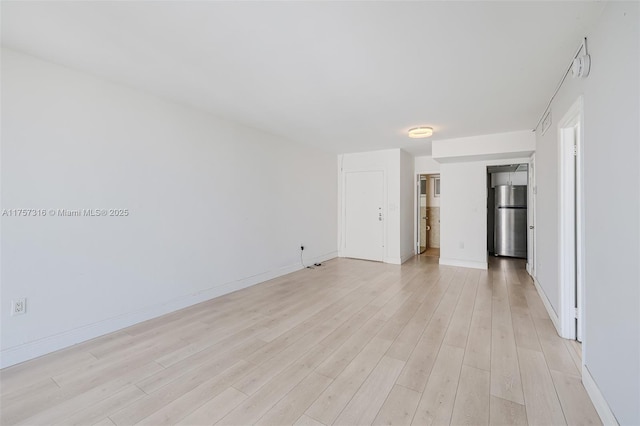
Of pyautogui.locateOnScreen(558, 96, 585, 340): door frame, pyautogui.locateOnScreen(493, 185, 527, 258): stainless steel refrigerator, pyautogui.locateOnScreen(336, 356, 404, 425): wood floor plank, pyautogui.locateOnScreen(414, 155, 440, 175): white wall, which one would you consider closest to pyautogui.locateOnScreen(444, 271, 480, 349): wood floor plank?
pyautogui.locateOnScreen(336, 356, 404, 425): wood floor plank

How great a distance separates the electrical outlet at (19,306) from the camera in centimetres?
212

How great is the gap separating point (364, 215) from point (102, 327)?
4.87m

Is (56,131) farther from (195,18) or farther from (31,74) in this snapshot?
(195,18)

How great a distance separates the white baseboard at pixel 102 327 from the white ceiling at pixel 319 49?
2.35 metres

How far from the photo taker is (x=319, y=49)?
2.09 meters

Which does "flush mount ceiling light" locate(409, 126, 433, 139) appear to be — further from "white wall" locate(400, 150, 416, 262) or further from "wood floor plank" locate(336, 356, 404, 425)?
"wood floor plank" locate(336, 356, 404, 425)

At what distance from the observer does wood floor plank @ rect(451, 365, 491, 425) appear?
1.55 m

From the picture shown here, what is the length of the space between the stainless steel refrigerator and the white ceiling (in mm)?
3292

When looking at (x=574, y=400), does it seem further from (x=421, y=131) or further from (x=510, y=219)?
(x=510, y=219)

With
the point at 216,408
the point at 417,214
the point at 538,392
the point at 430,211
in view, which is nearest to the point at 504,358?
the point at 538,392

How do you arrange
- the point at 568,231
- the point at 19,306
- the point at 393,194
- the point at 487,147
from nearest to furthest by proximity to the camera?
the point at 19,306, the point at 568,231, the point at 487,147, the point at 393,194

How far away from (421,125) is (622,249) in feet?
10.1

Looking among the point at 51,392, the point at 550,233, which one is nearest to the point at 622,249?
the point at 550,233

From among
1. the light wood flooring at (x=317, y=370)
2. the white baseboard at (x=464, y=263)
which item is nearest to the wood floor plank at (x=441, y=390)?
the light wood flooring at (x=317, y=370)
